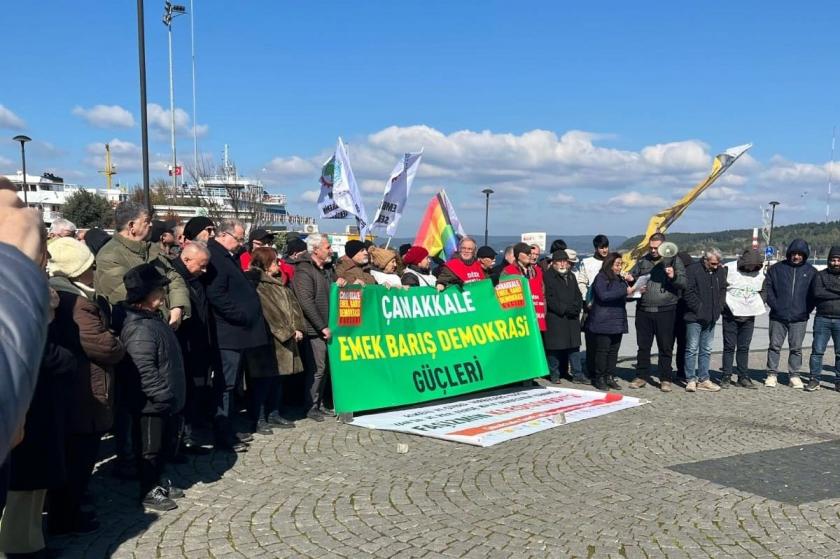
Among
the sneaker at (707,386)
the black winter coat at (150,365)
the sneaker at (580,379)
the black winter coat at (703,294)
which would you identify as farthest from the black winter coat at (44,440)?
the sneaker at (707,386)

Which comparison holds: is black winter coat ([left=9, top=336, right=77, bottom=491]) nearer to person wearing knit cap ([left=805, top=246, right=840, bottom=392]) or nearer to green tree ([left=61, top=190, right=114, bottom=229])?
person wearing knit cap ([left=805, top=246, right=840, bottom=392])

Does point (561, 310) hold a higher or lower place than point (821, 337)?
higher

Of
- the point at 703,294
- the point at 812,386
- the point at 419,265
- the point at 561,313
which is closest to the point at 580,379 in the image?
the point at 561,313

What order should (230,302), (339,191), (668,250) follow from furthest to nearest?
(339,191) → (668,250) → (230,302)

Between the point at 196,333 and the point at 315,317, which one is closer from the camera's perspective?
the point at 196,333

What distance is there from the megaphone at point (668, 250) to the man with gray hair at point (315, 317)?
182 inches

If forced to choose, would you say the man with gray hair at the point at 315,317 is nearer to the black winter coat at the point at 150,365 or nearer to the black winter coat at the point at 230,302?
the black winter coat at the point at 230,302

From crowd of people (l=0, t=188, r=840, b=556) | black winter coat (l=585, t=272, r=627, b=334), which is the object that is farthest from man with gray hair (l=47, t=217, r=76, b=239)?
black winter coat (l=585, t=272, r=627, b=334)

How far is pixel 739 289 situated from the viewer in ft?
33.1

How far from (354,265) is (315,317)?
1.00 meters

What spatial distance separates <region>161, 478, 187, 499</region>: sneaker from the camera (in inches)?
202

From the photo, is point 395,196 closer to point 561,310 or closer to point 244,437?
point 561,310

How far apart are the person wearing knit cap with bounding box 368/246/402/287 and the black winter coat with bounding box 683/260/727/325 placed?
13.4 feet

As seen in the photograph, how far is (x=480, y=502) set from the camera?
203 inches
